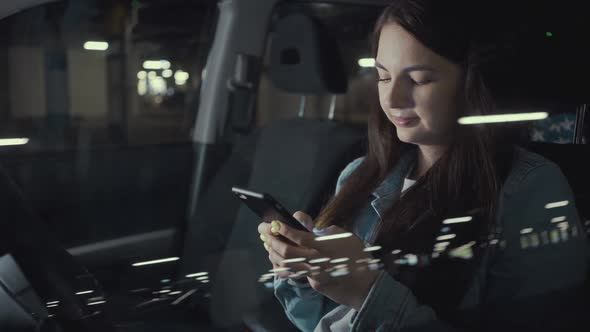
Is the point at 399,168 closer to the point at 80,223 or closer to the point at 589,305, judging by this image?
the point at 589,305

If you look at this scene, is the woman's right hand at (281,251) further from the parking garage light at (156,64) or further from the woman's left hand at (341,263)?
the parking garage light at (156,64)

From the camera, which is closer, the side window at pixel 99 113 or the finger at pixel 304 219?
the finger at pixel 304 219

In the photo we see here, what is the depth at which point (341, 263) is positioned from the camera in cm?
83

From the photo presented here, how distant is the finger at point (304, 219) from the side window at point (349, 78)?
17cm

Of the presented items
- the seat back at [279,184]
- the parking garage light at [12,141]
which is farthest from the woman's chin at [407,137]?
the parking garage light at [12,141]

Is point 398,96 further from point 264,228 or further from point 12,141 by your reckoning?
point 12,141

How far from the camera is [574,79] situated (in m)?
0.87

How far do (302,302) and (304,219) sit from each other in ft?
0.40

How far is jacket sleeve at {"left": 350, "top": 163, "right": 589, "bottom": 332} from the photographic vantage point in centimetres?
82

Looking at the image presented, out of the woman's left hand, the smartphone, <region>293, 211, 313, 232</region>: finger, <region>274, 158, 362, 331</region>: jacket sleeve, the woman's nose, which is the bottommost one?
<region>274, 158, 362, 331</region>: jacket sleeve

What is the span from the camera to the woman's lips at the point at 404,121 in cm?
85

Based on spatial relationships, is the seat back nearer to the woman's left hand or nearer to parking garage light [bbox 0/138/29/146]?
the woman's left hand

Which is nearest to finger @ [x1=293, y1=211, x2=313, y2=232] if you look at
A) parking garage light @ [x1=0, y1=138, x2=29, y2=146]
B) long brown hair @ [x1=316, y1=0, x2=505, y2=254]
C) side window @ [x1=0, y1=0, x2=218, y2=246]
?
long brown hair @ [x1=316, y1=0, x2=505, y2=254]

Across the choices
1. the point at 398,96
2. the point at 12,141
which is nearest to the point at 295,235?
the point at 398,96
